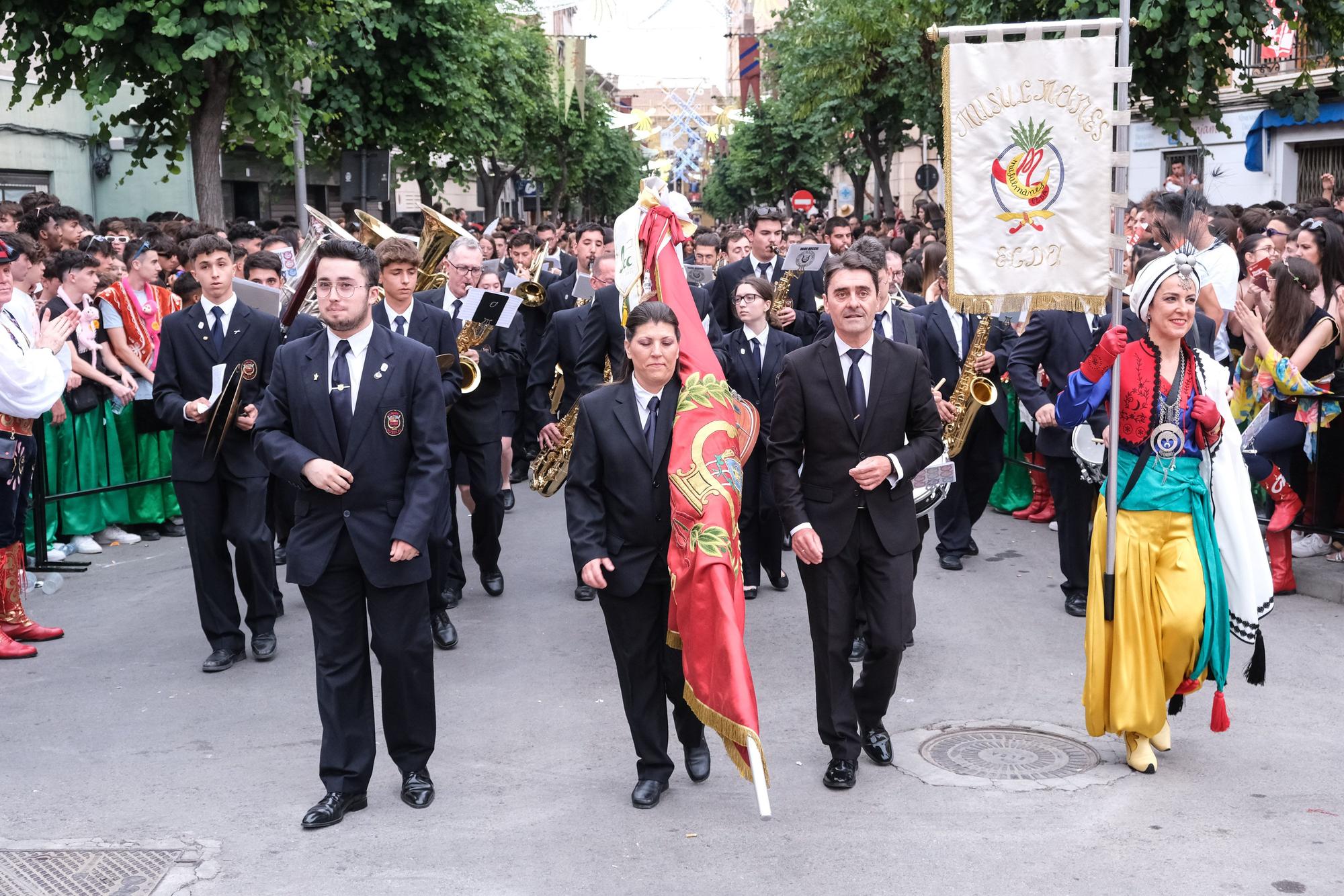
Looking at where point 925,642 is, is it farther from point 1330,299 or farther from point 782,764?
point 1330,299

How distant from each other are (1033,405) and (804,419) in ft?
9.44

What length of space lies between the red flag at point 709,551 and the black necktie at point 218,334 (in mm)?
3158

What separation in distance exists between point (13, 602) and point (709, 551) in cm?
482

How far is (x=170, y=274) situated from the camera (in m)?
12.6

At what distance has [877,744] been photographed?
241 inches

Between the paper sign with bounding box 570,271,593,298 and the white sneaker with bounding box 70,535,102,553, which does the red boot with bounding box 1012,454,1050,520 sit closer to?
the paper sign with bounding box 570,271,593,298

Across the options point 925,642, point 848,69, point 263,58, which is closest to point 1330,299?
point 925,642

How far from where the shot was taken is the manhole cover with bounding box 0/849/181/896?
200 inches

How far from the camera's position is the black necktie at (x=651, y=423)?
5.66 metres

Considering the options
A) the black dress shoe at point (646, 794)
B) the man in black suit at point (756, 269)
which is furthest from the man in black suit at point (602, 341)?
the black dress shoe at point (646, 794)

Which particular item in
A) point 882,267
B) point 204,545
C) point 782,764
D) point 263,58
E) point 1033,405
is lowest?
point 782,764

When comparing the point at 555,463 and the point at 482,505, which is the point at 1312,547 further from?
the point at 482,505

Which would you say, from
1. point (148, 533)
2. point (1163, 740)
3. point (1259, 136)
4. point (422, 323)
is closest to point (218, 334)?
point (422, 323)

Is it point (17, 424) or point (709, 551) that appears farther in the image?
point (17, 424)
